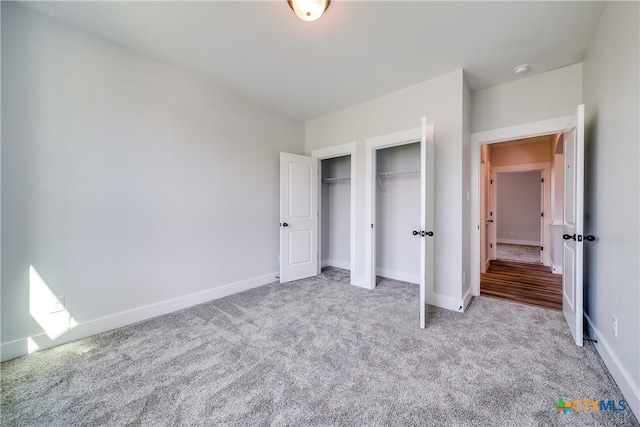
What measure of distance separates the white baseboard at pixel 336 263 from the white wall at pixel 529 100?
294cm

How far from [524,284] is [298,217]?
11.8ft

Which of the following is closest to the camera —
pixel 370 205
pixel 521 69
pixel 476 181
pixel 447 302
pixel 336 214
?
pixel 521 69

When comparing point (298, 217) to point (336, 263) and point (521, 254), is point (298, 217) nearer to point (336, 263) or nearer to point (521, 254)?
point (336, 263)

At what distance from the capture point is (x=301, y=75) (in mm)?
2832

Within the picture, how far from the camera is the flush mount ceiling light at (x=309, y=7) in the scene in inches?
66.6

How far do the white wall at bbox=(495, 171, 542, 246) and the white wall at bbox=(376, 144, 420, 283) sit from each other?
580 centimetres

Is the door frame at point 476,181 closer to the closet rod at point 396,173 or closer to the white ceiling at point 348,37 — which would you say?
the white ceiling at point 348,37

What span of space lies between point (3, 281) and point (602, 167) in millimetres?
4768

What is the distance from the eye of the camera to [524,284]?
3.59m

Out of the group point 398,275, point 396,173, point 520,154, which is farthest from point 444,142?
point 520,154

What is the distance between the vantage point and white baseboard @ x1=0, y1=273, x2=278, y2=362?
6.19 ft

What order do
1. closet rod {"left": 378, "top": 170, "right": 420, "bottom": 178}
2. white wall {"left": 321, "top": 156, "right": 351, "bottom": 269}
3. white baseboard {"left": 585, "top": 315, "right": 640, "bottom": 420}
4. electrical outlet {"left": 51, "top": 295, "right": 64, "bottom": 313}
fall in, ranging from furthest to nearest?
white wall {"left": 321, "top": 156, "right": 351, "bottom": 269}
closet rod {"left": 378, "top": 170, "right": 420, "bottom": 178}
electrical outlet {"left": 51, "top": 295, "right": 64, "bottom": 313}
white baseboard {"left": 585, "top": 315, "right": 640, "bottom": 420}

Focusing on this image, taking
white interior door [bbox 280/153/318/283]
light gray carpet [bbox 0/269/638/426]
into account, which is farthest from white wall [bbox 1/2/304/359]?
white interior door [bbox 280/153/318/283]

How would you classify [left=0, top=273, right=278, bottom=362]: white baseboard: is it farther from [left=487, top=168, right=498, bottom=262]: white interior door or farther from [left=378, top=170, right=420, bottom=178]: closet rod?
[left=487, top=168, right=498, bottom=262]: white interior door
